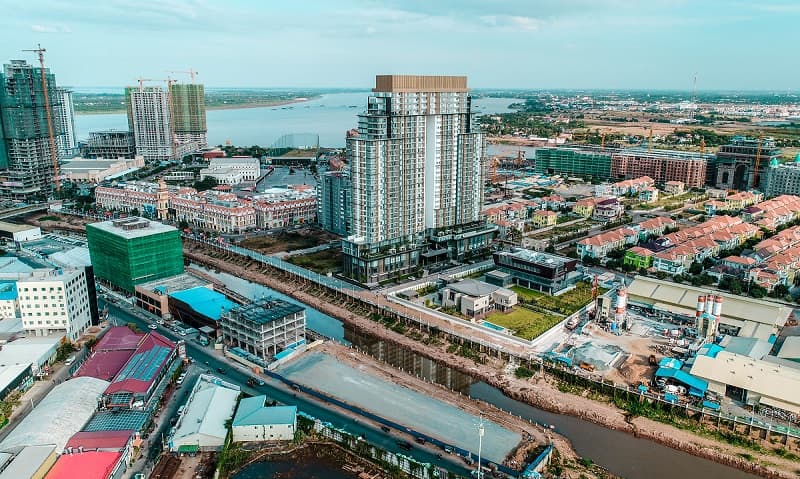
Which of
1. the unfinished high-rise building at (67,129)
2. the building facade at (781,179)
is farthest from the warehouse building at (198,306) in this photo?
the unfinished high-rise building at (67,129)

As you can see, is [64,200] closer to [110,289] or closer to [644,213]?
[110,289]

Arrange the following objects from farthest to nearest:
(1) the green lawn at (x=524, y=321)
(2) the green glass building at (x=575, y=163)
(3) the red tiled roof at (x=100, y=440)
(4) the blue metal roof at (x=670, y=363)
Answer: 1. (2) the green glass building at (x=575, y=163)
2. (1) the green lawn at (x=524, y=321)
3. (4) the blue metal roof at (x=670, y=363)
4. (3) the red tiled roof at (x=100, y=440)

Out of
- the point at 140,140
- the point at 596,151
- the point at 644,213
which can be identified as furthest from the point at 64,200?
the point at 596,151

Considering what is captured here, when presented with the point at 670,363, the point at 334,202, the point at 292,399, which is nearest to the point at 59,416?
the point at 292,399

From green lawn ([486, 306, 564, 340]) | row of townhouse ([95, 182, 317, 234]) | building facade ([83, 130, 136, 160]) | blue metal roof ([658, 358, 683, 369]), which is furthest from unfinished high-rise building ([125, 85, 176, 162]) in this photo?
blue metal roof ([658, 358, 683, 369])

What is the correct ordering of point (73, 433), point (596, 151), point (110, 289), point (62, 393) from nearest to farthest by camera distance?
point (73, 433), point (62, 393), point (110, 289), point (596, 151)

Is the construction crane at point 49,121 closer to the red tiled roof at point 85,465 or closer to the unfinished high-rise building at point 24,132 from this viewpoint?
the unfinished high-rise building at point 24,132
